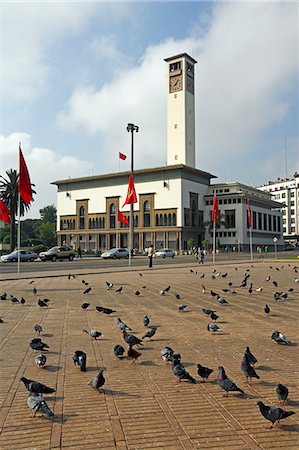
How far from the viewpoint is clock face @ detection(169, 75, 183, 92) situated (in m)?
93.8

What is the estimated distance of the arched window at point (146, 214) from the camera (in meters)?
87.8

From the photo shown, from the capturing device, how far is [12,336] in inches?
320

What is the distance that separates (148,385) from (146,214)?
83.2m

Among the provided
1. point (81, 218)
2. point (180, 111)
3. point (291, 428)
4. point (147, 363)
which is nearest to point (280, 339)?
point (147, 363)

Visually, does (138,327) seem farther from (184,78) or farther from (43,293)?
(184,78)

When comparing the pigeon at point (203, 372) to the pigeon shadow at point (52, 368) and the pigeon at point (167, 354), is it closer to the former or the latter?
the pigeon at point (167, 354)

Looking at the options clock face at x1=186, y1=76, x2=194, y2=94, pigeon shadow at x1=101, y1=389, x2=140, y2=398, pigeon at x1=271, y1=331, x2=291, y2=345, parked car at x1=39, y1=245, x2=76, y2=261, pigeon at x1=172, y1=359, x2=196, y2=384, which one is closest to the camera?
pigeon shadow at x1=101, y1=389, x2=140, y2=398

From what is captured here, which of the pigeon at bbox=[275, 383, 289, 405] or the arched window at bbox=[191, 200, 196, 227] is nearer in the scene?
the pigeon at bbox=[275, 383, 289, 405]

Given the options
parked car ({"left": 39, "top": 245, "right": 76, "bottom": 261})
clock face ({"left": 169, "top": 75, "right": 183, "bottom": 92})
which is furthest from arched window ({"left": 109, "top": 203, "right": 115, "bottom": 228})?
parked car ({"left": 39, "top": 245, "right": 76, "bottom": 261})

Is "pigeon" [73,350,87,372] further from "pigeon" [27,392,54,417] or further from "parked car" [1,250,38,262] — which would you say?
"parked car" [1,250,38,262]

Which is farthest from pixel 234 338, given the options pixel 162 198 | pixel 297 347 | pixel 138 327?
pixel 162 198

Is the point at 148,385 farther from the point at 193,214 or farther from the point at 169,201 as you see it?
the point at 193,214

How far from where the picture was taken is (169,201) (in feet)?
278

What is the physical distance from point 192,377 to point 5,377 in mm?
2485
